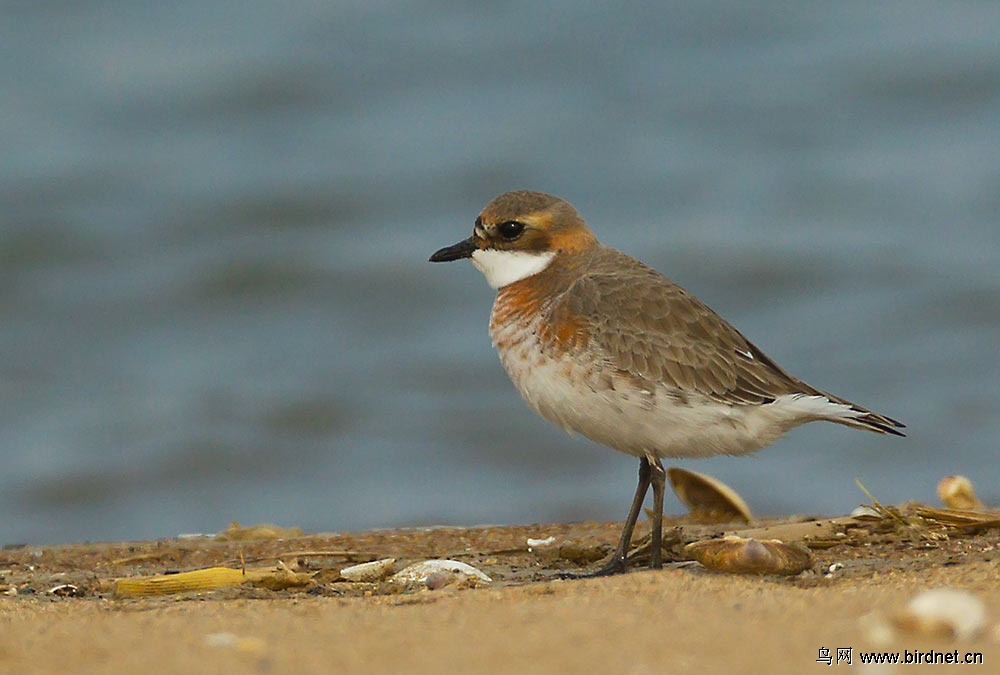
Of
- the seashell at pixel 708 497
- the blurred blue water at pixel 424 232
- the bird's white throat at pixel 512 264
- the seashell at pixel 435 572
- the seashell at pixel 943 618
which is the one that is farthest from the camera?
the blurred blue water at pixel 424 232

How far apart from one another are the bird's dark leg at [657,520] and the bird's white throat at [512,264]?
89 centimetres

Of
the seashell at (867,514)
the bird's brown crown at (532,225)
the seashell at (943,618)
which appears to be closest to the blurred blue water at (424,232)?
the seashell at (867,514)

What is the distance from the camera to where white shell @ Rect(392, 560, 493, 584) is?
15.0ft

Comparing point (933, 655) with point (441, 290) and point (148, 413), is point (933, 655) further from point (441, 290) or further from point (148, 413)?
point (441, 290)

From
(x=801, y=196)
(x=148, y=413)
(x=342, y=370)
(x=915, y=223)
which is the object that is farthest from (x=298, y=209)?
(x=915, y=223)

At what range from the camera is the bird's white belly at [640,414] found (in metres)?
4.87

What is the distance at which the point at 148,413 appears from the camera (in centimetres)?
962

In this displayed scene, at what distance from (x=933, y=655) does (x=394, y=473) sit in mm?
6251

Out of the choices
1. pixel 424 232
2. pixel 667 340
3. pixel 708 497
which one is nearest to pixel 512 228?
pixel 667 340

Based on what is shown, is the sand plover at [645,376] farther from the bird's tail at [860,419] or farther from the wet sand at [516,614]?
the wet sand at [516,614]

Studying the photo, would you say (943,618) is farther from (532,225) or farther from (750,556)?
(532,225)

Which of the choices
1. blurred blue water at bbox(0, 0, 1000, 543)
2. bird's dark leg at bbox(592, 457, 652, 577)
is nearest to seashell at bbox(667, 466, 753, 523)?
bird's dark leg at bbox(592, 457, 652, 577)

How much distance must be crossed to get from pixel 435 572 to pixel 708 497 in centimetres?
203

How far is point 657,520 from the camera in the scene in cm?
495
